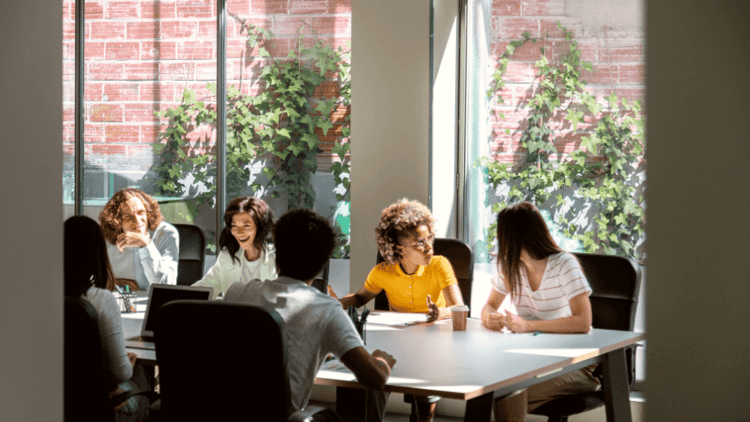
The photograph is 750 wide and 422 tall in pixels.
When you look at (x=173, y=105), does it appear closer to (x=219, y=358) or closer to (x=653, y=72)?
(x=219, y=358)

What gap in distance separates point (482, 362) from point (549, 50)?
2508mm

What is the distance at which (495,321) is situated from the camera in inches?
129

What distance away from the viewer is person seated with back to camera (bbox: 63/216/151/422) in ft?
8.66

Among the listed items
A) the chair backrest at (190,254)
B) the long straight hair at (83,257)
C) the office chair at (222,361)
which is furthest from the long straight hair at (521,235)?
the chair backrest at (190,254)

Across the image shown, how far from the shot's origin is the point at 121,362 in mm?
2684

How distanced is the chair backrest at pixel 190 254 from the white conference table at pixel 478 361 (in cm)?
122

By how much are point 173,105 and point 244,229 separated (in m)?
Answer: 1.85

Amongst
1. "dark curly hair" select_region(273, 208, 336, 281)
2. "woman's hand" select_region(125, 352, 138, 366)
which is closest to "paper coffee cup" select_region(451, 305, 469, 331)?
"dark curly hair" select_region(273, 208, 336, 281)

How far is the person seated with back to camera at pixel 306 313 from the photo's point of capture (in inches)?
89.7

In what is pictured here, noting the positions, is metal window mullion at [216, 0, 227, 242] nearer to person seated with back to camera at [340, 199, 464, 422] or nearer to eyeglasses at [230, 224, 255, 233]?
Result: eyeglasses at [230, 224, 255, 233]

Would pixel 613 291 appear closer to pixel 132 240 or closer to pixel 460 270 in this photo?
pixel 460 270

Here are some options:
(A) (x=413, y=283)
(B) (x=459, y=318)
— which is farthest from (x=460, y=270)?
(B) (x=459, y=318)

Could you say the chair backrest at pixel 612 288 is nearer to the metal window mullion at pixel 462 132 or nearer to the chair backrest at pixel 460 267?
the chair backrest at pixel 460 267

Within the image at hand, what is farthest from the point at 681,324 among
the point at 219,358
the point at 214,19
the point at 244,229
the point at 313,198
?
the point at 214,19
